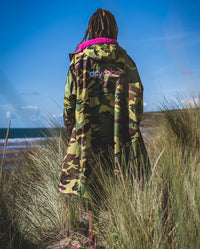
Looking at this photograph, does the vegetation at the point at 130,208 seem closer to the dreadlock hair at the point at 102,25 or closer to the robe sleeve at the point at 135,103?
the robe sleeve at the point at 135,103

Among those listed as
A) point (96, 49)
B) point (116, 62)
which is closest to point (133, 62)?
point (116, 62)

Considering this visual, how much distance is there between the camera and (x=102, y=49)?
2.04m

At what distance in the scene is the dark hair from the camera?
2.14 metres

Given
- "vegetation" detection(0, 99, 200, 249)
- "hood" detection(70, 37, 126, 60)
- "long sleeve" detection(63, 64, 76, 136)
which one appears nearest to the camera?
"vegetation" detection(0, 99, 200, 249)

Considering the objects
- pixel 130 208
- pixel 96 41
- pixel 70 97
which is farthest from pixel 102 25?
pixel 130 208

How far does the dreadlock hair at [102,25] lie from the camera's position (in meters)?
2.14

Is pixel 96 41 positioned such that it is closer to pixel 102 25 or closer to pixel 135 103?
pixel 102 25

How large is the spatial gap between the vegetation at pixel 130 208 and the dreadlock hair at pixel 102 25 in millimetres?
1273

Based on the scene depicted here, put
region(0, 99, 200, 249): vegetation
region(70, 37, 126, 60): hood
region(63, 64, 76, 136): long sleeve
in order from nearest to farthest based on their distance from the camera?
region(0, 99, 200, 249): vegetation → region(70, 37, 126, 60): hood → region(63, 64, 76, 136): long sleeve

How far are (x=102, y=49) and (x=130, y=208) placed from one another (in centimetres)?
142

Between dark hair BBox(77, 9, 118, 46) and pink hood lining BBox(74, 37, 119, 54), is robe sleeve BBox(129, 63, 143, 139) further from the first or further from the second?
dark hair BBox(77, 9, 118, 46)

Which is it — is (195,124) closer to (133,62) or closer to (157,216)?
(133,62)

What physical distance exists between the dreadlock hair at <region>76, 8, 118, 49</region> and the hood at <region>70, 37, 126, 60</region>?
3.8 inches

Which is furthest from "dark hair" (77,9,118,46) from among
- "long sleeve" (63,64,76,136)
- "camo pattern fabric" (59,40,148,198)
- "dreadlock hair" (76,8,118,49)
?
"long sleeve" (63,64,76,136)
